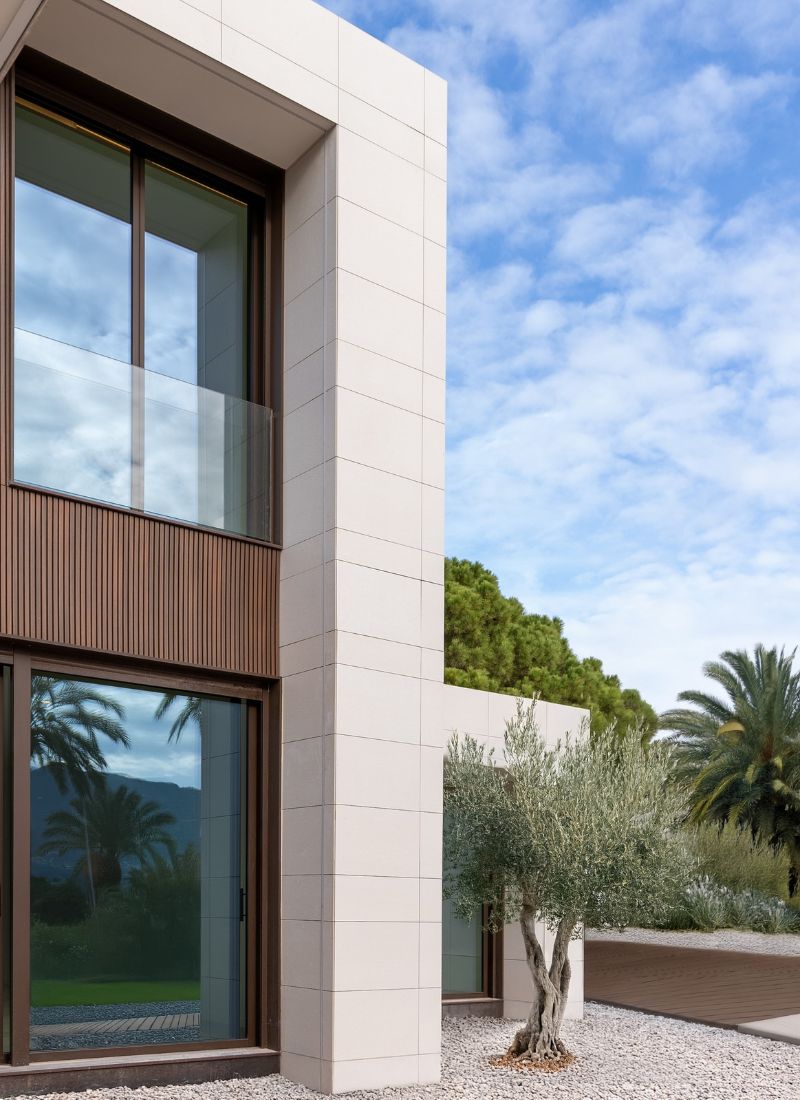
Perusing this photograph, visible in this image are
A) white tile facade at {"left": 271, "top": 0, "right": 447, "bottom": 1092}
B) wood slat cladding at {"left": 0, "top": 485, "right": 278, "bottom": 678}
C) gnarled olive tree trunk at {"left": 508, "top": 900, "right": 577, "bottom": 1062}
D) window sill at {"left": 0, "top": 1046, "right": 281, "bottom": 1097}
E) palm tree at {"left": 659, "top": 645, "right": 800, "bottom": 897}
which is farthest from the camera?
palm tree at {"left": 659, "top": 645, "right": 800, "bottom": 897}

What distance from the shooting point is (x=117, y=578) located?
7.70 metres

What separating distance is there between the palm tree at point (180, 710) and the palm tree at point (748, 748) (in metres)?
16.9

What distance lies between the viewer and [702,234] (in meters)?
33.3

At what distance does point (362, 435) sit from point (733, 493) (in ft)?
91.1

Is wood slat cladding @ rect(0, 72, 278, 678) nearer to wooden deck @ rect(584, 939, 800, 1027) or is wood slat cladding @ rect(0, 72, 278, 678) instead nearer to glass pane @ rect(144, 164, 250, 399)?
glass pane @ rect(144, 164, 250, 399)

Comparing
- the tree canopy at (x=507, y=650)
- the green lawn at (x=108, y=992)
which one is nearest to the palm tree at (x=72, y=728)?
the green lawn at (x=108, y=992)

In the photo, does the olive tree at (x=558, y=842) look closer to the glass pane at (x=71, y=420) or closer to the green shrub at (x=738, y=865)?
the glass pane at (x=71, y=420)

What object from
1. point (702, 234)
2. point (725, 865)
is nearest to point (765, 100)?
point (702, 234)

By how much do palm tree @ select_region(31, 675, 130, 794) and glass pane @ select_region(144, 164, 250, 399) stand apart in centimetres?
245

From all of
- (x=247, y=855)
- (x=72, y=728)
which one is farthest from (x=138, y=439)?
(x=247, y=855)

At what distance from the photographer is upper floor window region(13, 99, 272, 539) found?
7742 millimetres

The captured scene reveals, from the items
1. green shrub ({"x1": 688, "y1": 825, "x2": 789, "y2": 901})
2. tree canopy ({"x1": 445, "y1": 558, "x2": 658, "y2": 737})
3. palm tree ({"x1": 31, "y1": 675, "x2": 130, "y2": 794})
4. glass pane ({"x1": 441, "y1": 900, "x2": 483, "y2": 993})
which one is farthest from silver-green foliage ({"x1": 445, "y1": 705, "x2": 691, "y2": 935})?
tree canopy ({"x1": 445, "y1": 558, "x2": 658, "y2": 737})

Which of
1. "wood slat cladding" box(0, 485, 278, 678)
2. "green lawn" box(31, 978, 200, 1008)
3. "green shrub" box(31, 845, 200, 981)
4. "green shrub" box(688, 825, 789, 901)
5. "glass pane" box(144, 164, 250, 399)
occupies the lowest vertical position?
"green shrub" box(688, 825, 789, 901)

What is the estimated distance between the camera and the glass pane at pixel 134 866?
7332mm
